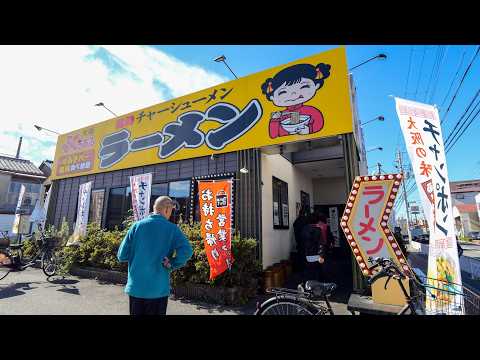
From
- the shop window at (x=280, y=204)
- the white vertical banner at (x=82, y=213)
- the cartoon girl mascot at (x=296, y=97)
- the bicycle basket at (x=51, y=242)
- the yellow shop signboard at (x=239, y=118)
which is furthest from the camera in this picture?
the white vertical banner at (x=82, y=213)

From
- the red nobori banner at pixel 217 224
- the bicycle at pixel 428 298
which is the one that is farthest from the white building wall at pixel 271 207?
the bicycle at pixel 428 298

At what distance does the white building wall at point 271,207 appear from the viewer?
6754 mm

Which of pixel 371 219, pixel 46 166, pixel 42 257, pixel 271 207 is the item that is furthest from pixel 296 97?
pixel 46 166

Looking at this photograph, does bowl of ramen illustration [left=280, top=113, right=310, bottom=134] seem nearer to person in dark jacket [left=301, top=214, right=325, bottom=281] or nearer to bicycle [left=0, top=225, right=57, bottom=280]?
person in dark jacket [left=301, top=214, right=325, bottom=281]

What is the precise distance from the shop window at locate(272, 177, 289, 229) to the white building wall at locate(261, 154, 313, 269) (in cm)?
16

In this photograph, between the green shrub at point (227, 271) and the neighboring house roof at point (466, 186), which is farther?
the neighboring house roof at point (466, 186)

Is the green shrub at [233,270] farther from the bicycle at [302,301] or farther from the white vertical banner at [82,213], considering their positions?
the white vertical banner at [82,213]

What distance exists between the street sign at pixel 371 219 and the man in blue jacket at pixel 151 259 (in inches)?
115

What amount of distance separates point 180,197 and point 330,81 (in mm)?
5479

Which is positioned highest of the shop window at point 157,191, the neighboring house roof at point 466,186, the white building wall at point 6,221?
the neighboring house roof at point 466,186

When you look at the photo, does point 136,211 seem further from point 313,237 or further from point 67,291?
point 313,237

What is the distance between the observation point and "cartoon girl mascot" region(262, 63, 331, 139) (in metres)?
6.07

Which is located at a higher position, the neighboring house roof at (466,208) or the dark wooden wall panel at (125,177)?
the neighboring house roof at (466,208)
